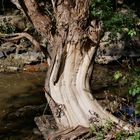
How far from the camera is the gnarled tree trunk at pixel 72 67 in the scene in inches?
335

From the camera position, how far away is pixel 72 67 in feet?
28.8

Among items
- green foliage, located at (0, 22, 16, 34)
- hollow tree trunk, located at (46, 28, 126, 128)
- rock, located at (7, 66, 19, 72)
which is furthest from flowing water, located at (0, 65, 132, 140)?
green foliage, located at (0, 22, 16, 34)

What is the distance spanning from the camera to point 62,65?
28.9 ft

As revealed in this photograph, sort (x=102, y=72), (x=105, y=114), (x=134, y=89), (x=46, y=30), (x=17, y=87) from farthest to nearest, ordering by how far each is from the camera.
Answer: (x=102, y=72)
(x=17, y=87)
(x=46, y=30)
(x=105, y=114)
(x=134, y=89)

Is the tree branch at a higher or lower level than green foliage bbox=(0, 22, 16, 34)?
higher

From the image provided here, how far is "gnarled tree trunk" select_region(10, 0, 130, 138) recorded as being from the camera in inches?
335

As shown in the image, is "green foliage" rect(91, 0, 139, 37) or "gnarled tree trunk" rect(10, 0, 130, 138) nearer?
"gnarled tree trunk" rect(10, 0, 130, 138)

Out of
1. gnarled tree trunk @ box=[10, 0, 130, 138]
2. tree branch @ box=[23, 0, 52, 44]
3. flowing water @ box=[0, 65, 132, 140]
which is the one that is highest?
tree branch @ box=[23, 0, 52, 44]

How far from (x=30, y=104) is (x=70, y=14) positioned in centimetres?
447

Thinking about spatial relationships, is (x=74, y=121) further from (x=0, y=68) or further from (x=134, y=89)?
(x=0, y=68)

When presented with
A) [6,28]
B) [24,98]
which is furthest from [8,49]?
[24,98]

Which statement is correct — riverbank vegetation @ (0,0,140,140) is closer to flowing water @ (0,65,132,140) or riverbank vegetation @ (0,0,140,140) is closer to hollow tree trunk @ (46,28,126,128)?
hollow tree trunk @ (46,28,126,128)

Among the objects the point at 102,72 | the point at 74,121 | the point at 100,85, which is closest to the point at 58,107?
the point at 74,121

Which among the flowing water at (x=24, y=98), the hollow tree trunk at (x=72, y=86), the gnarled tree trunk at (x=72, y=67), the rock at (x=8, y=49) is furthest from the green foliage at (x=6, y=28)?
the hollow tree trunk at (x=72, y=86)
